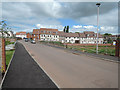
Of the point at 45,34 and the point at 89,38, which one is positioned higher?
the point at 45,34

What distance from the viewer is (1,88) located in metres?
4.33

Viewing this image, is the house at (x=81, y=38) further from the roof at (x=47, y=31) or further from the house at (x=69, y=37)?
the roof at (x=47, y=31)

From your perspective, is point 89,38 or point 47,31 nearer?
point 47,31

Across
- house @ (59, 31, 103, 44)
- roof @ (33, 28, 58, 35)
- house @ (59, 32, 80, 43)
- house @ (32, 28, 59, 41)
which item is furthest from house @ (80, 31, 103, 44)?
roof @ (33, 28, 58, 35)

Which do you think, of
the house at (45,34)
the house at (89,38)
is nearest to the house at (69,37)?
the house at (89,38)

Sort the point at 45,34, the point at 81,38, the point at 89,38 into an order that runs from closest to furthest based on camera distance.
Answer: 1. the point at 45,34
2. the point at 81,38
3. the point at 89,38

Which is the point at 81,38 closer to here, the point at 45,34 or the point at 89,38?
the point at 89,38

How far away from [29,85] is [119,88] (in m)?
4.20

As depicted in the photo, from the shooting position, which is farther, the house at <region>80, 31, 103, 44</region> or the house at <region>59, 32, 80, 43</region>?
the house at <region>80, 31, 103, 44</region>

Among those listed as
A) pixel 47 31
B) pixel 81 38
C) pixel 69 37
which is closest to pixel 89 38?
pixel 81 38

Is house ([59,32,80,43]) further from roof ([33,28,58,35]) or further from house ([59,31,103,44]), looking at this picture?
roof ([33,28,58,35])

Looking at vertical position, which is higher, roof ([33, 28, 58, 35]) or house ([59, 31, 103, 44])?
roof ([33, 28, 58, 35])

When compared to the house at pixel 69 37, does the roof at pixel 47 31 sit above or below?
above

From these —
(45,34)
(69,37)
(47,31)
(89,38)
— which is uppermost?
(47,31)
